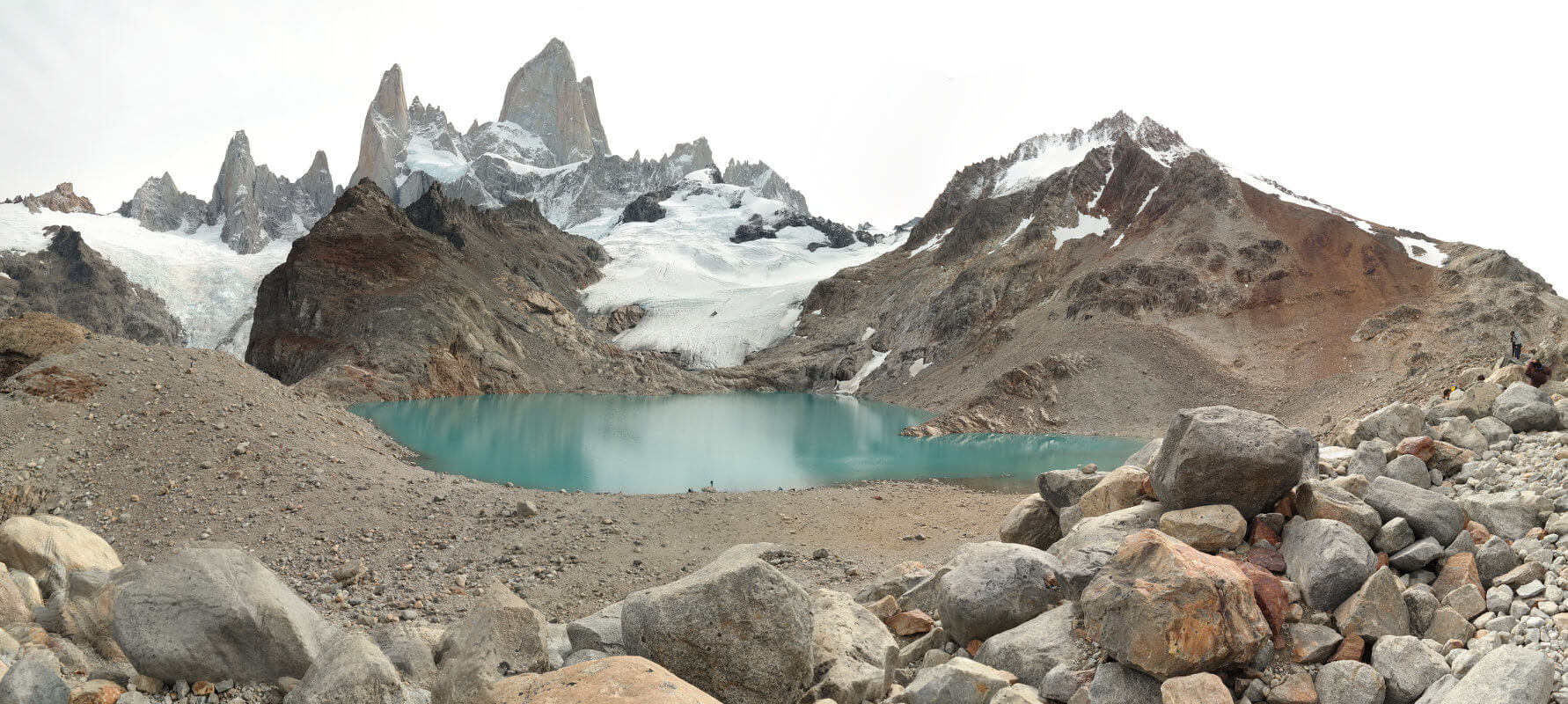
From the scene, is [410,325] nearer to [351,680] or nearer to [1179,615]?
[351,680]

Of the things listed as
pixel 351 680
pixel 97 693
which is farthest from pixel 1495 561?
pixel 97 693

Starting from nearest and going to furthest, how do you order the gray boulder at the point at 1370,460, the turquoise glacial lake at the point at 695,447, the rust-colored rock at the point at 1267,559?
the rust-colored rock at the point at 1267,559
the gray boulder at the point at 1370,460
the turquoise glacial lake at the point at 695,447

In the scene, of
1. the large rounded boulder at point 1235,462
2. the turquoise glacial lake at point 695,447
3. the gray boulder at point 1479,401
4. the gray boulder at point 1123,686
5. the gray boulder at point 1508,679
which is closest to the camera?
the gray boulder at point 1508,679

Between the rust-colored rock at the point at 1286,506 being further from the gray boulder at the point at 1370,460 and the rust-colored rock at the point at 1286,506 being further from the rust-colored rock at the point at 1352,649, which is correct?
the rust-colored rock at the point at 1352,649

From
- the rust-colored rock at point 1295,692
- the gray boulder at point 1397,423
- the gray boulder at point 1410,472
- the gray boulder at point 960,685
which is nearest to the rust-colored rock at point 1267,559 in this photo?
the rust-colored rock at point 1295,692

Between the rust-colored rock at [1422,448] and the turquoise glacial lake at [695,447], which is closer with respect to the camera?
the rust-colored rock at [1422,448]

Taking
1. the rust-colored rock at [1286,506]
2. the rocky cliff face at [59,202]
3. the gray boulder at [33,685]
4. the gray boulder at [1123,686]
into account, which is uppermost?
the rocky cliff face at [59,202]
